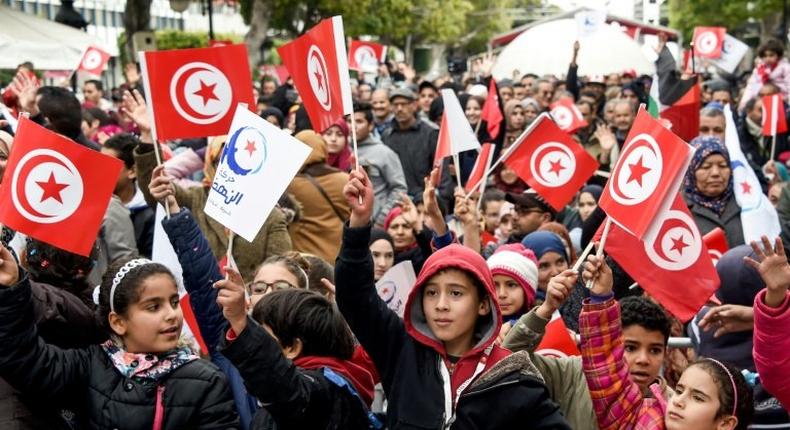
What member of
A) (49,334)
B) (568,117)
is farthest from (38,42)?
(49,334)

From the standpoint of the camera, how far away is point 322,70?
17.1 ft

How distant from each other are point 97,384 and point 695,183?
4501 mm

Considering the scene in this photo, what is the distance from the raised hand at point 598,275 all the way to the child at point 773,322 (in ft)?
1.65

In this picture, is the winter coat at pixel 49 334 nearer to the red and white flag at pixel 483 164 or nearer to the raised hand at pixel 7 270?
the raised hand at pixel 7 270

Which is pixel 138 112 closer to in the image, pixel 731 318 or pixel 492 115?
pixel 731 318

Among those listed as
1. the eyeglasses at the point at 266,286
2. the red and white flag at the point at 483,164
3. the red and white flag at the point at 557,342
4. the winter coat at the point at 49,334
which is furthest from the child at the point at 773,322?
the red and white flag at the point at 483,164

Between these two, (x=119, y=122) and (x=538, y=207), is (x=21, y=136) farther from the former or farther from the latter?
(x=119, y=122)

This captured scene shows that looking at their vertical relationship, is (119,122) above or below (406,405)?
below

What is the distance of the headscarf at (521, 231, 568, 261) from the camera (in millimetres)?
Result: 6657

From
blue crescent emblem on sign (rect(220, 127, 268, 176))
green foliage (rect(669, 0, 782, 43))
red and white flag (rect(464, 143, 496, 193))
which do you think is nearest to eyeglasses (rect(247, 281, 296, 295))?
blue crescent emblem on sign (rect(220, 127, 268, 176))

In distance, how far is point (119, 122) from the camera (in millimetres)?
13500

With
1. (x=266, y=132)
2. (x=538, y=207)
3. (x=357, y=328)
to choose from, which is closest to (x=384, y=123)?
(x=538, y=207)

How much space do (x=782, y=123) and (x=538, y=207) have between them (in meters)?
4.77

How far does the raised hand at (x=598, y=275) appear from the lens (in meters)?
4.25
